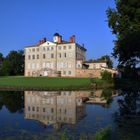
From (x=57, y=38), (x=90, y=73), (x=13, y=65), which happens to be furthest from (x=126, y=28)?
(x=13, y=65)

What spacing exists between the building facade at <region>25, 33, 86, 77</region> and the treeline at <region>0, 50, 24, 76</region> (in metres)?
16.8

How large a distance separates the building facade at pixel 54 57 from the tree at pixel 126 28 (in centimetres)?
5433

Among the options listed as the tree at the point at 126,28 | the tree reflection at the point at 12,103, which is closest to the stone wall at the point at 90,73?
the tree reflection at the point at 12,103

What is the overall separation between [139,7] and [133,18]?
1.41 m

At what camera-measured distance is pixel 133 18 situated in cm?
2562

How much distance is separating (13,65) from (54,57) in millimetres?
25059

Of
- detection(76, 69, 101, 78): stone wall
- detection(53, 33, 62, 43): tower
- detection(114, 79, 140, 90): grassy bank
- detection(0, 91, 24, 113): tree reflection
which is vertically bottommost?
detection(0, 91, 24, 113): tree reflection

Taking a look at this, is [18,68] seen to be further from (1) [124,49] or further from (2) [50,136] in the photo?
(2) [50,136]

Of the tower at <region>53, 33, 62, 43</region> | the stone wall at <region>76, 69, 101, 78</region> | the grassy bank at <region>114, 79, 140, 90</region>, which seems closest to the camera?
the grassy bank at <region>114, 79, 140, 90</region>

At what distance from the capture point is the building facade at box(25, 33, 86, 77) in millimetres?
84125

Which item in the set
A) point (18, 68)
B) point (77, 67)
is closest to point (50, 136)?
point (77, 67)

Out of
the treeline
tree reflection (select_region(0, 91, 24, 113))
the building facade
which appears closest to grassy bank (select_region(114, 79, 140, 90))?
tree reflection (select_region(0, 91, 24, 113))

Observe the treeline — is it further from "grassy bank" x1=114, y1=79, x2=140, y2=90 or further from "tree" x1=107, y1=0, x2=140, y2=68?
"tree" x1=107, y1=0, x2=140, y2=68

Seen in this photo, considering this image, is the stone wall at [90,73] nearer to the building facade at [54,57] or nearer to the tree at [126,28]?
the building facade at [54,57]
